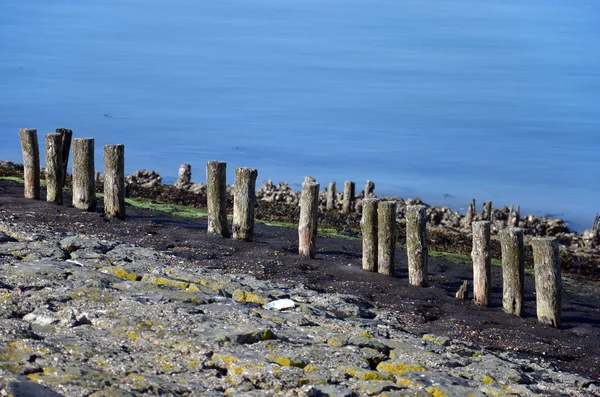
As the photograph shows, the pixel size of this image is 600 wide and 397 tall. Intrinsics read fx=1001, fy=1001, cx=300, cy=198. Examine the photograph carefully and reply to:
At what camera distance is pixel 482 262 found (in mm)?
13484

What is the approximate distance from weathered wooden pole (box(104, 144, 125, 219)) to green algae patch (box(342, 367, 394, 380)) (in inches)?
332

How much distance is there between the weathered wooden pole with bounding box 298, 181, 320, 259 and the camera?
14.8m

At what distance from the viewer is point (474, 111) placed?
151 ft

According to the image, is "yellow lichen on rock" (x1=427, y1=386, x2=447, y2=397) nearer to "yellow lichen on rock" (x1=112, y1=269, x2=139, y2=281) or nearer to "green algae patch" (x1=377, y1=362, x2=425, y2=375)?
"green algae patch" (x1=377, y1=362, x2=425, y2=375)

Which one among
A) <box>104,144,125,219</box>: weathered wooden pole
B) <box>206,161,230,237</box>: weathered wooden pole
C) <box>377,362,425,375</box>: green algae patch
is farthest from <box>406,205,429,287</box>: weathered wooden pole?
<box>104,144,125,219</box>: weathered wooden pole

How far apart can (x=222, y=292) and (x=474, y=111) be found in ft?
118

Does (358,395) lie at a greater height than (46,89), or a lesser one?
lesser

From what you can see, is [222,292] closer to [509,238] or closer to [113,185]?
[509,238]

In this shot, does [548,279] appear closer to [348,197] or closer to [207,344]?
[207,344]

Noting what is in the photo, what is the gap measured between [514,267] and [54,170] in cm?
820

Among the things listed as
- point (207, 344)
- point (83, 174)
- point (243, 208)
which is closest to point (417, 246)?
point (243, 208)

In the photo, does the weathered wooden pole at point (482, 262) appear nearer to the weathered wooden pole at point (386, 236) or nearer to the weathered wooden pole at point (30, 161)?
the weathered wooden pole at point (386, 236)

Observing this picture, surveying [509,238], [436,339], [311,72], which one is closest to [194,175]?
[509,238]

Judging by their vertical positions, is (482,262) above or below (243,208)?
below
